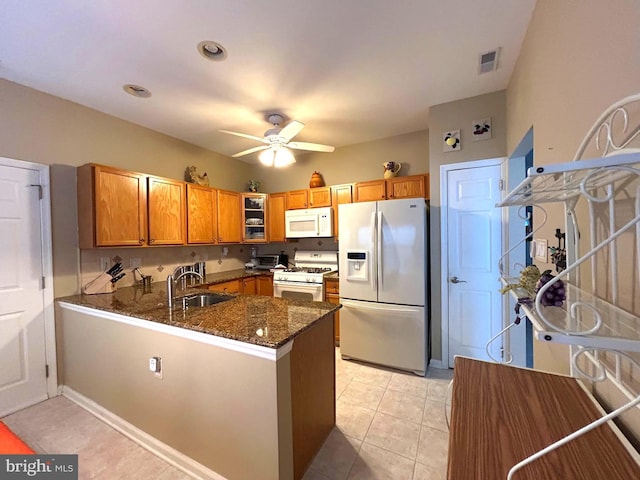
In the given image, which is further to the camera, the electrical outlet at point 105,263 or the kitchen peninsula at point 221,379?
the electrical outlet at point 105,263

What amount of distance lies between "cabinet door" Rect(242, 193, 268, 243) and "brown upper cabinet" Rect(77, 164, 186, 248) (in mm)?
1062

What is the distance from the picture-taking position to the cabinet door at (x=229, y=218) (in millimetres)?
3701

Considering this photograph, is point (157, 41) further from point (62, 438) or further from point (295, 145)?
point (62, 438)

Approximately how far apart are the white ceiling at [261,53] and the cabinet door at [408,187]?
2.43 feet

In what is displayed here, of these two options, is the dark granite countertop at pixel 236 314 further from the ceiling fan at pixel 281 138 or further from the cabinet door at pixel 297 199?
the cabinet door at pixel 297 199

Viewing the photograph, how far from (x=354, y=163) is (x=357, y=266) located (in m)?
1.71

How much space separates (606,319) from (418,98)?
98.8 inches

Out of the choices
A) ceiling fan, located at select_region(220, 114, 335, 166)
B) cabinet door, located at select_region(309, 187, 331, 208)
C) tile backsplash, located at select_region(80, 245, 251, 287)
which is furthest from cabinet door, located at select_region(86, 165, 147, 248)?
cabinet door, located at select_region(309, 187, 331, 208)

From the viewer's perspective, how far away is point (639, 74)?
693 mm

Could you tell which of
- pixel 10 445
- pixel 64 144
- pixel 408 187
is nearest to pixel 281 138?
pixel 408 187

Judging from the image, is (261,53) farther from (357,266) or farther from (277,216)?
(277,216)

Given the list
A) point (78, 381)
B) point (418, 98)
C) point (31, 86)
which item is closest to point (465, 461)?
point (418, 98)

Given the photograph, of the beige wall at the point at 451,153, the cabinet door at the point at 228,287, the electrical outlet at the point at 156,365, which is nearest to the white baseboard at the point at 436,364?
the beige wall at the point at 451,153

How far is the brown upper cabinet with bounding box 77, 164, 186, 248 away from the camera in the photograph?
2428mm
